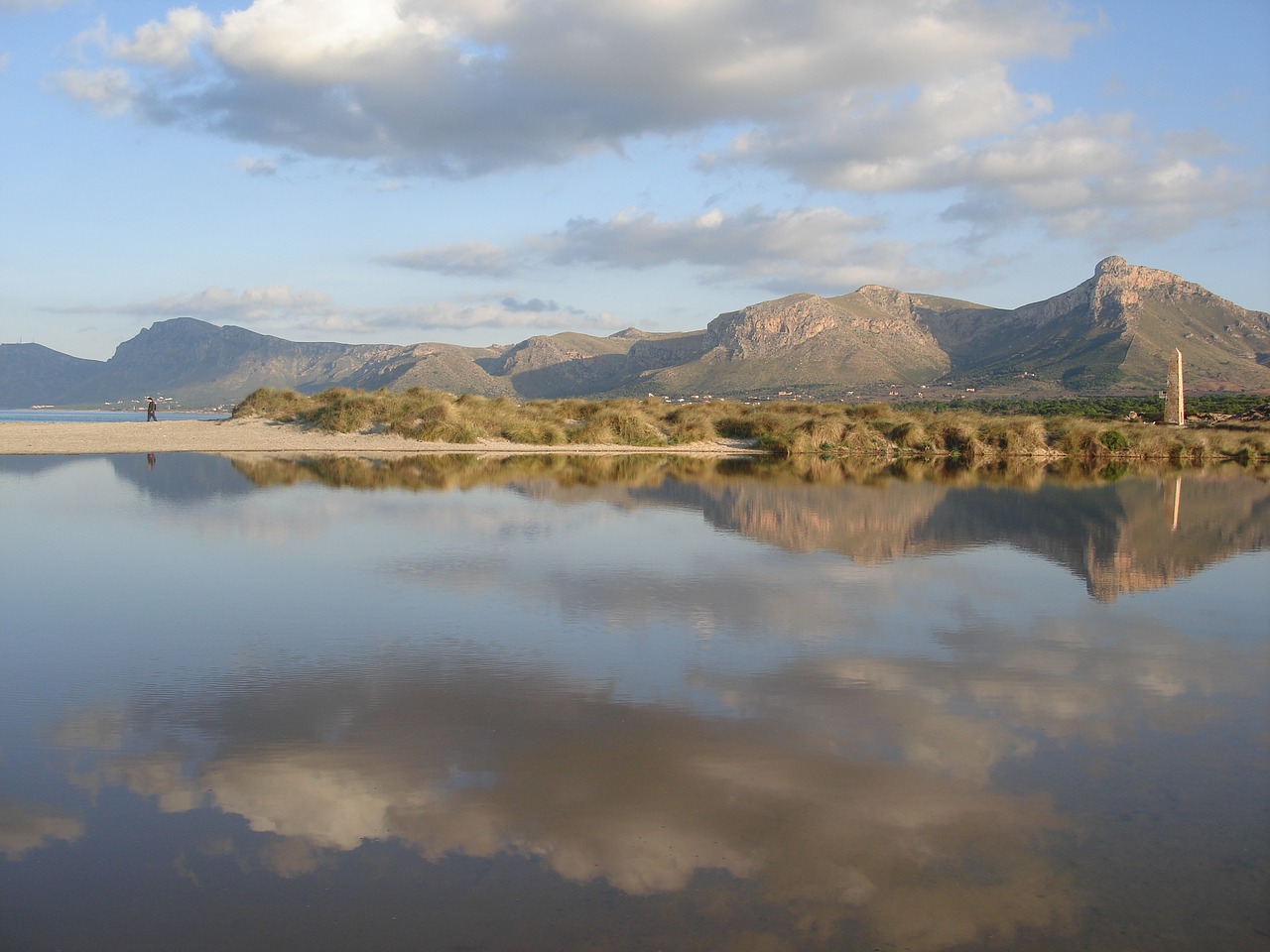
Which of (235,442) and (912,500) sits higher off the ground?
(235,442)

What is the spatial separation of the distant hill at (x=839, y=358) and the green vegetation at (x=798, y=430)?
3858 centimetres

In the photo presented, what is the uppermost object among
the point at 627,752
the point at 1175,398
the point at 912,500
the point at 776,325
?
the point at 776,325

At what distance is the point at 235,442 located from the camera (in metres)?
33.5

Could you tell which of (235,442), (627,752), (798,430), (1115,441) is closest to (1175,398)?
(1115,441)

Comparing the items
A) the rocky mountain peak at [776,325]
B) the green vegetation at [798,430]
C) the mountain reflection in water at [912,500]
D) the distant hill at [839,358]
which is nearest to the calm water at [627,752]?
the mountain reflection in water at [912,500]

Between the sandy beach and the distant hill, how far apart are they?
131 feet

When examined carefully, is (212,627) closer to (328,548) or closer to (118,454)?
(328,548)

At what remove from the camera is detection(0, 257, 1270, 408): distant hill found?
87.8 meters

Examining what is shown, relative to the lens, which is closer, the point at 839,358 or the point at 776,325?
the point at 839,358

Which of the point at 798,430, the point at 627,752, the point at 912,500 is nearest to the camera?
the point at 627,752

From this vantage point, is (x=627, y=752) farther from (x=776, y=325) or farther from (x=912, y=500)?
(x=776, y=325)

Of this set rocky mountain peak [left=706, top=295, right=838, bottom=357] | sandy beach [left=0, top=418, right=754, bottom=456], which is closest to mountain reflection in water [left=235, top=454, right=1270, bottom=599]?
sandy beach [left=0, top=418, right=754, bottom=456]

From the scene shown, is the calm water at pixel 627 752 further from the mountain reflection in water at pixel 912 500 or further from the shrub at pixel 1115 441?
the shrub at pixel 1115 441

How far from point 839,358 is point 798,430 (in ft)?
231
